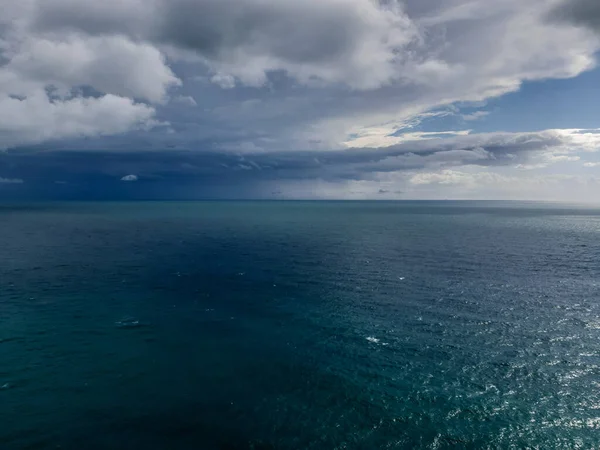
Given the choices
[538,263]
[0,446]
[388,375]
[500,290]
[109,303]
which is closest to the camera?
[0,446]

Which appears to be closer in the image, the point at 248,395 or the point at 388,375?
the point at 248,395

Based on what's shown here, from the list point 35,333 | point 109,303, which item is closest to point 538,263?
point 109,303

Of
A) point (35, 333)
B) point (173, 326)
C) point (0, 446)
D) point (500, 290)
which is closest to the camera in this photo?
point (0, 446)

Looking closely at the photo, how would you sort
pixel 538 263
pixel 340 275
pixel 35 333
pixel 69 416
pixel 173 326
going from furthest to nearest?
pixel 538 263 → pixel 340 275 → pixel 173 326 → pixel 35 333 → pixel 69 416

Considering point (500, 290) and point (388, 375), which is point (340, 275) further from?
point (388, 375)

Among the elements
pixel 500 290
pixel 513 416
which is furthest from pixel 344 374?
pixel 500 290

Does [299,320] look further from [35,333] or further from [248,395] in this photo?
[35,333]
